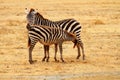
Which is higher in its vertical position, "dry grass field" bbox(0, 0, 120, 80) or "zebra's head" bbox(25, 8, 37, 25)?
"zebra's head" bbox(25, 8, 37, 25)

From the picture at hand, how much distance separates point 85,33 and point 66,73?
1099cm

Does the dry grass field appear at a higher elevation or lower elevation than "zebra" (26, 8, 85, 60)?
lower

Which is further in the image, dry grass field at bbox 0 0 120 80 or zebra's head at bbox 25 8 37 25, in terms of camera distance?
zebra's head at bbox 25 8 37 25

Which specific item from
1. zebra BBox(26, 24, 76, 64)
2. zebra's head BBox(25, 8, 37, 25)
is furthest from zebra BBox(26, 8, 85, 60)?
zebra BBox(26, 24, 76, 64)

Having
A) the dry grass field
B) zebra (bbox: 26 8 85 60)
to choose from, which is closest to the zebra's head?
zebra (bbox: 26 8 85 60)

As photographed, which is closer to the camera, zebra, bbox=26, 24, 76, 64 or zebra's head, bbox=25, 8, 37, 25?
zebra, bbox=26, 24, 76, 64

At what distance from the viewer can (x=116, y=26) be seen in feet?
99.6

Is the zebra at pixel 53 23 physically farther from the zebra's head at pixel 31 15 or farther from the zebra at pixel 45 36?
the zebra at pixel 45 36

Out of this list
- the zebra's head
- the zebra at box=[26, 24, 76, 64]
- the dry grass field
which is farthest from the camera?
the zebra's head

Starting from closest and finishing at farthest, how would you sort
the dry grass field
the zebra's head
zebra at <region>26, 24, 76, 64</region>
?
the dry grass field, zebra at <region>26, 24, 76, 64</region>, the zebra's head

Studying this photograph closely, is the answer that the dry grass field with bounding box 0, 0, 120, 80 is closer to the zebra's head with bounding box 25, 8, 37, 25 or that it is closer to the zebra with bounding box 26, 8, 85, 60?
the zebra with bounding box 26, 8, 85, 60

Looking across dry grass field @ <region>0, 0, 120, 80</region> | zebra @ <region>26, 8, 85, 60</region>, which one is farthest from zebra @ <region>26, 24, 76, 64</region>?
dry grass field @ <region>0, 0, 120, 80</region>

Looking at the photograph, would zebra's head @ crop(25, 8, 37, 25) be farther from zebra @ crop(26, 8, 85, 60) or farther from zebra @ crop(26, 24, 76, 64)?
zebra @ crop(26, 24, 76, 64)

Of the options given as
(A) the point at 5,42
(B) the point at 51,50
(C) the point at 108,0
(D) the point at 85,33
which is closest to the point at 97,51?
(B) the point at 51,50
